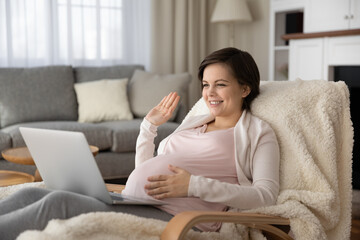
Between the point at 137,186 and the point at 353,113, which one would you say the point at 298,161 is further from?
the point at 353,113

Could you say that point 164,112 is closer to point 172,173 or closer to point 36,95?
point 172,173

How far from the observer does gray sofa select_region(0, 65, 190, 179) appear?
12.0ft

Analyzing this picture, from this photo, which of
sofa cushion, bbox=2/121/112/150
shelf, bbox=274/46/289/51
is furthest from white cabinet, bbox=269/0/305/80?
sofa cushion, bbox=2/121/112/150

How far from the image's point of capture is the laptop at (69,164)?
1403mm

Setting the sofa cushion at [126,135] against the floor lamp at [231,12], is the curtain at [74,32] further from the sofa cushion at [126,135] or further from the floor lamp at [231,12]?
the sofa cushion at [126,135]

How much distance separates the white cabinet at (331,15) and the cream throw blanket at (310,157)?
2.30 metres

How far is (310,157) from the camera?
1744 mm

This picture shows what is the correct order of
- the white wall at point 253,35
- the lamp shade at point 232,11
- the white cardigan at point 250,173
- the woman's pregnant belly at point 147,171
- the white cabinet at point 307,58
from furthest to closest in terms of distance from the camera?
the white wall at point 253,35, the lamp shade at point 232,11, the white cabinet at point 307,58, the woman's pregnant belly at point 147,171, the white cardigan at point 250,173

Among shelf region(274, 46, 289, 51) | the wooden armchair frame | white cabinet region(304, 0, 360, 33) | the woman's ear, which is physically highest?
white cabinet region(304, 0, 360, 33)

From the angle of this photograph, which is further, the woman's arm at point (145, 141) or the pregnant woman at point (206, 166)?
the woman's arm at point (145, 141)

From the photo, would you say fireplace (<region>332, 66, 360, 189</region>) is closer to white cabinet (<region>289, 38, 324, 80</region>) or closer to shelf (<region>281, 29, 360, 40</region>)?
white cabinet (<region>289, 38, 324, 80</region>)

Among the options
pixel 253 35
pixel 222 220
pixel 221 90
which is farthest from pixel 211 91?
pixel 253 35

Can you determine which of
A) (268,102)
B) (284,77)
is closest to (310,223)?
(268,102)

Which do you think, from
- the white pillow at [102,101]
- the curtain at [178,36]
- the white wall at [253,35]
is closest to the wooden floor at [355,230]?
the white pillow at [102,101]
